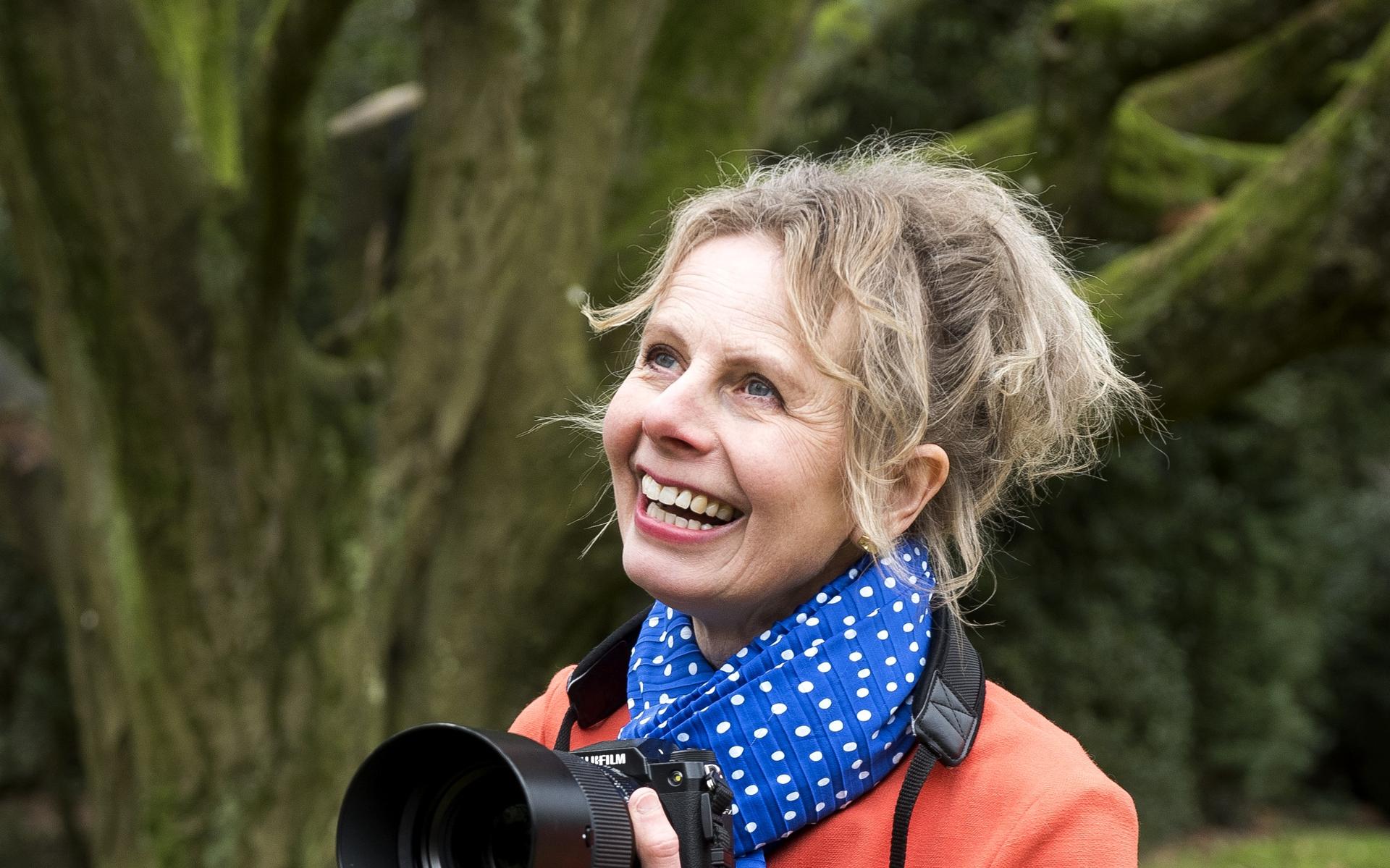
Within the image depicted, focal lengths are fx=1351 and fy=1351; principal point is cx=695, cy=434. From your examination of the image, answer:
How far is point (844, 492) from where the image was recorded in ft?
5.04

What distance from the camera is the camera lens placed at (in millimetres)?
1382

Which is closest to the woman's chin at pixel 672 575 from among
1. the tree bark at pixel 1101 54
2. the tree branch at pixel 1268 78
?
the tree bark at pixel 1101 54

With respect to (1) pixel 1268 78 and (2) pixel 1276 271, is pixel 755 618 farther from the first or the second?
(1) pixel 1268 78

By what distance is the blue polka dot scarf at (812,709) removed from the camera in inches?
57.1

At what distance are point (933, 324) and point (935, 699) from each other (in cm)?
43

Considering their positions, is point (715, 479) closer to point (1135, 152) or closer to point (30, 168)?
point (30, 168)

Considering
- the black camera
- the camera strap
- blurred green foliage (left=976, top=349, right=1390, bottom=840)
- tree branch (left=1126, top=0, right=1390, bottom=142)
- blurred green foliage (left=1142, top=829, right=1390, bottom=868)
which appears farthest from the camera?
blurred green foliage (left=976, top=349, right=1390, bottom=840)

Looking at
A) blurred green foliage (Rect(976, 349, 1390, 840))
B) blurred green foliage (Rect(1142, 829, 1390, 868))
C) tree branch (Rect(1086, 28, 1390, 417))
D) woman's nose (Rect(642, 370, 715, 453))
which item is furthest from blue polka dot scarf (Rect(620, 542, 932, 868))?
blurred green foliage (Rect(1142, 829, 1390, 868))

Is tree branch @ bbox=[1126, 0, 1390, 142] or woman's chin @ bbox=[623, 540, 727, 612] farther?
tree branch @ bbox=[1126, 0, 1390, 142]

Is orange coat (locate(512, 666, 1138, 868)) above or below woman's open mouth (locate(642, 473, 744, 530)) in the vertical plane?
below

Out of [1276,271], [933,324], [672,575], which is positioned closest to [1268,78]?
[1276,271]

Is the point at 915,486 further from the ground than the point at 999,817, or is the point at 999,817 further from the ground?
the point at 915,486

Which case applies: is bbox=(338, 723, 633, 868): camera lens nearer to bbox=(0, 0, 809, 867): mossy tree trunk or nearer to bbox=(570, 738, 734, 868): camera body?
bbox=(570, 738, 734, 868): camera body

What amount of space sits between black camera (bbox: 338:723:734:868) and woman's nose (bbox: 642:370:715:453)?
333 millimetres
